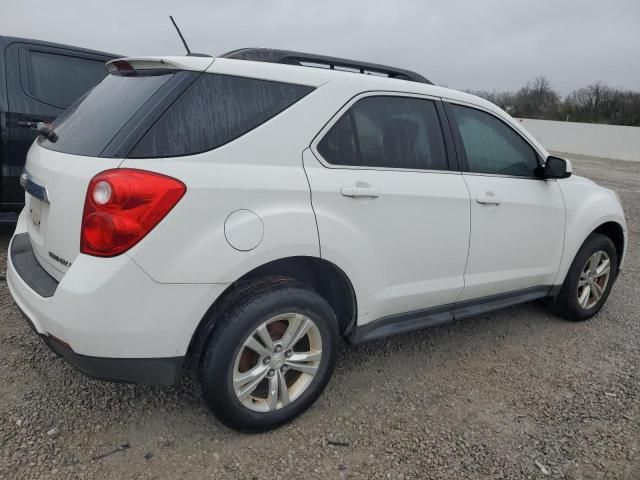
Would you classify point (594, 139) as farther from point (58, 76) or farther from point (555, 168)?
point (58, 76)

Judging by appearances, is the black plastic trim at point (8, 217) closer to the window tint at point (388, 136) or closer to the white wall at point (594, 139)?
the window tint at point (388, 136)

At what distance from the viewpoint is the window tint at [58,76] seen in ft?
14.9

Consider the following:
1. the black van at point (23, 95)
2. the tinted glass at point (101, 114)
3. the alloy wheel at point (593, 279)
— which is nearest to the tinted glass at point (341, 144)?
the tinted glass at point (101, 114)

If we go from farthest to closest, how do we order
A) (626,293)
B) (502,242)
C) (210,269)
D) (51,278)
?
(626,293) → (502,242) → (51,278) → (210,269)

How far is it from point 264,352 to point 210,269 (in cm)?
50

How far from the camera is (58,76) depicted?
187 inches

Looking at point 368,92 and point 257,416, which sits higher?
point 368,92

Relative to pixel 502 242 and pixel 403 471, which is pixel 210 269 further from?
pixel 502 242

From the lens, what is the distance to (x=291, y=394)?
247cm

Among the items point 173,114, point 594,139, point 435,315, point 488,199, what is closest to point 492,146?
point 488,199

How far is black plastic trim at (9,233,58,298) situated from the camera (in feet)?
7.02

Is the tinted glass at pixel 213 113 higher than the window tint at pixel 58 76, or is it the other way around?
the window tint at pixel 58 76

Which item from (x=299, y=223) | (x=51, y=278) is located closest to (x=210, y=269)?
(x=299, y=223)

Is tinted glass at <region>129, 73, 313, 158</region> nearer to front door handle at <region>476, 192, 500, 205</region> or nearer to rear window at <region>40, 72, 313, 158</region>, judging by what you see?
rear window at <region>40, 72, 313, 158</region>
